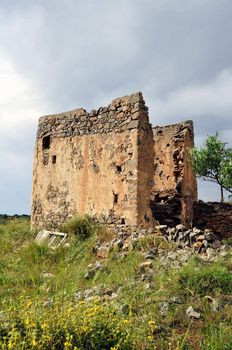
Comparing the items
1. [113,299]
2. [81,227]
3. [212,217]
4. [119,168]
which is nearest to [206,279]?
[113,299]

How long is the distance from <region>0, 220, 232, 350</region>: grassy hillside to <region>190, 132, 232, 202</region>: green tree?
770cm

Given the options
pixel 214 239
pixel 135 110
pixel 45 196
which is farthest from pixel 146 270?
pixel 45 196

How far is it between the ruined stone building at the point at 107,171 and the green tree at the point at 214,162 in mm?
1762

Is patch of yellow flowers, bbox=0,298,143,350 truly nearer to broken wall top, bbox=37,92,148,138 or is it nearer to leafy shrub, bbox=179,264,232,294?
leafy shrub, bbox=179,264,232,294

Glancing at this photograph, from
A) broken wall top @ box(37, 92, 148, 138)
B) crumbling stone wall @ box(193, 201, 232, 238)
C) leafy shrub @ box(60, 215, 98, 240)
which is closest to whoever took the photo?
leafy shrub @ box(60, 215, 98, 240)

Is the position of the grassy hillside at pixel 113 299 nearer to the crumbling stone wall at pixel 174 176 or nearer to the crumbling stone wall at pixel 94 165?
the crumbling stone wall at pixel 94 165

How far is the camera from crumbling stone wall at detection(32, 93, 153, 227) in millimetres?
9805

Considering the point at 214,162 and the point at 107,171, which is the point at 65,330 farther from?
the point at 214,162

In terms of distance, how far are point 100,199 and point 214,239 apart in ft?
10.9

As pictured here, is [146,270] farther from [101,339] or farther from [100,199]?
[100,199]

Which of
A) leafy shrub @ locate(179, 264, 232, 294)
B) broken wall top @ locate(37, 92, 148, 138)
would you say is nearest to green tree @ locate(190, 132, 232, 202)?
broken wall top @ locate(37, 92, 148, 138)

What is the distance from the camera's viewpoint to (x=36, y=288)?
20.5 ft

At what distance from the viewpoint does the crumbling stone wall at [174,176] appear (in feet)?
40.9

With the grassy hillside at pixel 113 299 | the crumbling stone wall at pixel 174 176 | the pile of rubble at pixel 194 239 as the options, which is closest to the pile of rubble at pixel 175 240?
the pile of rubble at pixel 194 239
